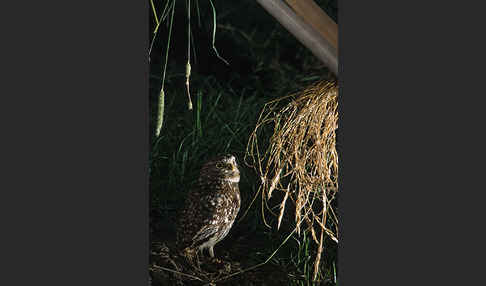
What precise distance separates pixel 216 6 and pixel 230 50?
0.64ft

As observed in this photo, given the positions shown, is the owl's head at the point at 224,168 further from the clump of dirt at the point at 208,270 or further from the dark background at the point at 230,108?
the clump of dirt at the point at 208,270

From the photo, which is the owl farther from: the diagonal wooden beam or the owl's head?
the diagonal wooden beam

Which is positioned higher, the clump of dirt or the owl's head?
the owl's head

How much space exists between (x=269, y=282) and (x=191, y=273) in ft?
1.11

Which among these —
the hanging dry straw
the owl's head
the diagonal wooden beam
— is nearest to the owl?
the owl's head

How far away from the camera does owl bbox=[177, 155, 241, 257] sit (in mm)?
2756

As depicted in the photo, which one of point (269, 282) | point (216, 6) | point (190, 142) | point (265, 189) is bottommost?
point (269, 282)

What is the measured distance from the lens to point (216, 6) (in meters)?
2.75

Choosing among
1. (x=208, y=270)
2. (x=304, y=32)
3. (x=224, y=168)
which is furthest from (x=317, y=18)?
(x=208, y=270)

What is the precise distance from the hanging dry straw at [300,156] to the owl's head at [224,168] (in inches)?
2.6

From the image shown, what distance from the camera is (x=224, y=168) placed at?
9.11 feet

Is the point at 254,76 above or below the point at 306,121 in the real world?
above

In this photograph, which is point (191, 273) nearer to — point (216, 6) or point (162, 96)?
point (162, 96)

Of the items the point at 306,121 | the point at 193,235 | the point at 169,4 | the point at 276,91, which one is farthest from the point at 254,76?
the point at 193,235
